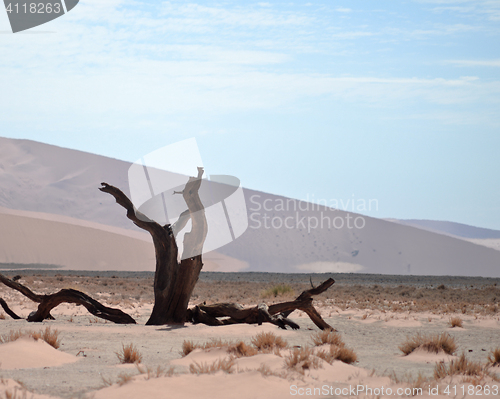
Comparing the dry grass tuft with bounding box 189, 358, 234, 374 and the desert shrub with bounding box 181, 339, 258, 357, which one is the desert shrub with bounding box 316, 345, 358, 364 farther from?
the dry grass tuft with bounding box 189, 358, 234, 374

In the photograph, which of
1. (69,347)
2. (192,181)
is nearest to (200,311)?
(192,181)

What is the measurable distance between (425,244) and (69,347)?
88.5 m

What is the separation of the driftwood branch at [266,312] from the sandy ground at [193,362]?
28 centimetres

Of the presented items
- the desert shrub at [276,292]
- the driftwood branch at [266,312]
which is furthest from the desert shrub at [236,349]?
the desert shrub at [276,292]

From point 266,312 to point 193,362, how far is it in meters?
4.60

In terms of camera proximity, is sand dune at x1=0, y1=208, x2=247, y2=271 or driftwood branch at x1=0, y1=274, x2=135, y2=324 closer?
driftwood branch at x1=0, y1=274, x2=135, y2=324

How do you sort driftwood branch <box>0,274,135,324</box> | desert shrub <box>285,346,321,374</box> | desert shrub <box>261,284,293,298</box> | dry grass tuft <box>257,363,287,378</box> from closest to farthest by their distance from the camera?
dry grass tuft <box>257,363,287,378</box>
desert shrub <box>285,346,321,374</box>
driftwood branch <box>0,274,135,324</box>
desert shrub <box>261,284,293,298</box>

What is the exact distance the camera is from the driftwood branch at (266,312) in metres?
12.3

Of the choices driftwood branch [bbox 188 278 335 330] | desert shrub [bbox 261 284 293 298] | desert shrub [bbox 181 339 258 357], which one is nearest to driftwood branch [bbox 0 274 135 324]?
driftwood branch [bbox 188 278 335 330]

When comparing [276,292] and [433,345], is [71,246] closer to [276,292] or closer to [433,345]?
[276,292]

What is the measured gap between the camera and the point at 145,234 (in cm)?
8569

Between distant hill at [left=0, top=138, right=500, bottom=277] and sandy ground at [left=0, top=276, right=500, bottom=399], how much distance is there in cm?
5807

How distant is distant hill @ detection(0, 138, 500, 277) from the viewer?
7112 cm

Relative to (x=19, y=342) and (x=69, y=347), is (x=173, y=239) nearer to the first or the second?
(x=69, y=347)
